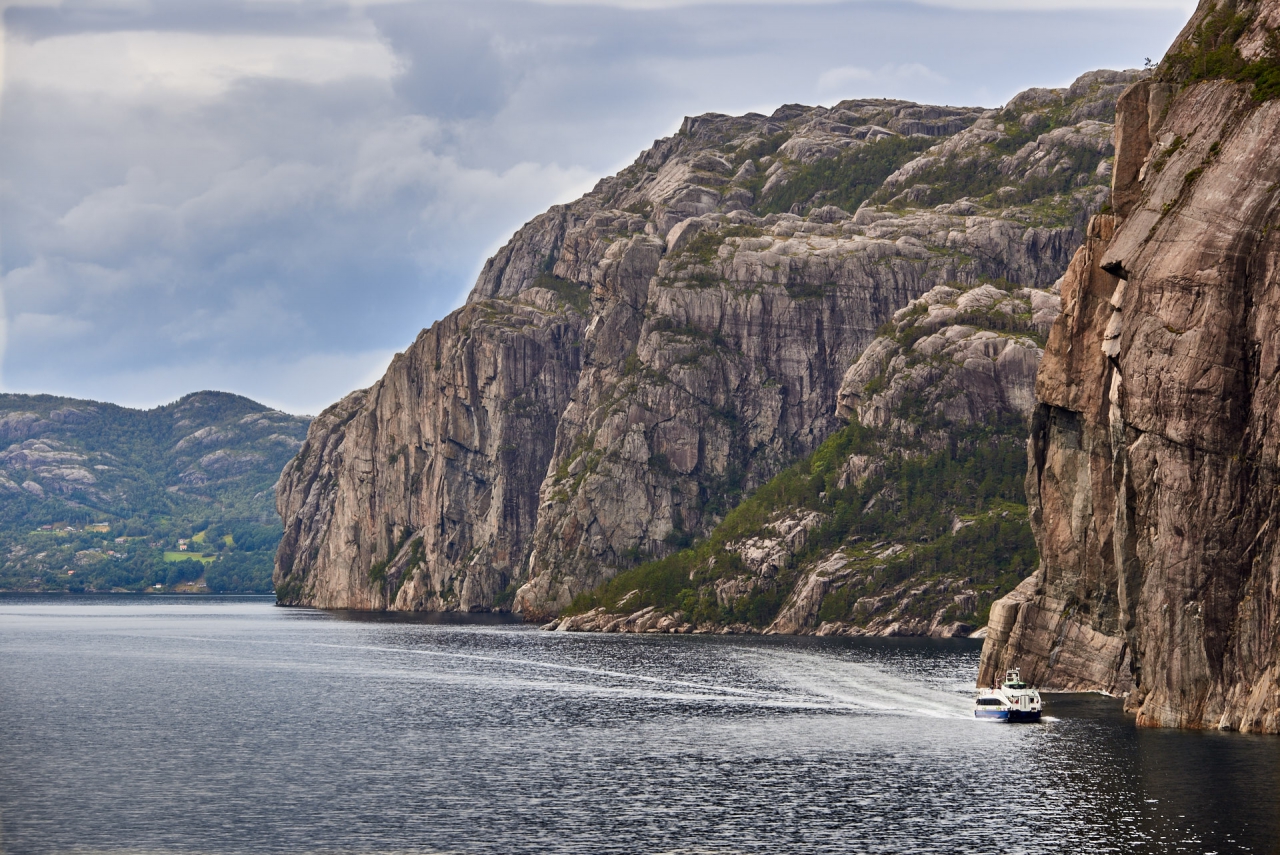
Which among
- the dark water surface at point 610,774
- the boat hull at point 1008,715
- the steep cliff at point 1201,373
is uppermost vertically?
the steep cliff at point 1201,373

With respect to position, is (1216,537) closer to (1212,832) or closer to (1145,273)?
(1145,273)

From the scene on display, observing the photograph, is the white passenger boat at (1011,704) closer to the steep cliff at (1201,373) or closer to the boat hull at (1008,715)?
the boat hull at (1008,715)

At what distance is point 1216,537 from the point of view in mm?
103750

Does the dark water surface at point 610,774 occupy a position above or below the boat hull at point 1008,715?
below

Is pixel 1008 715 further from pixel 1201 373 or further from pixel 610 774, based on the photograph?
pixel 610 774

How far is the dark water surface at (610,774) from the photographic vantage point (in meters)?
79.2

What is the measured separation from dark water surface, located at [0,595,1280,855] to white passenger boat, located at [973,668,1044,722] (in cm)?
202

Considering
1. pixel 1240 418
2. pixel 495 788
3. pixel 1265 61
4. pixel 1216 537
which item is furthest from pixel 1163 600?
pixel 495 788

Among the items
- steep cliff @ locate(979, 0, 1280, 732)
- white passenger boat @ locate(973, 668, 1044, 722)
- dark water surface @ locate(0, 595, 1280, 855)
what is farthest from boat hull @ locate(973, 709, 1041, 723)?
steep cliff @ locate(979, 0, 1280, 732)

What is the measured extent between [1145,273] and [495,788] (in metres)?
60.5

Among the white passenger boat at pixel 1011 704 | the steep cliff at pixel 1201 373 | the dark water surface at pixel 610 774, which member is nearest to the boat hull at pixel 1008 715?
the white passenger boat at pixel 1011 704

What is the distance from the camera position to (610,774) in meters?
102

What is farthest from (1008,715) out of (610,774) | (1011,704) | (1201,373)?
(610,774)

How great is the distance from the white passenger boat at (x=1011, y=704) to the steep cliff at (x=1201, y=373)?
26.2ft
